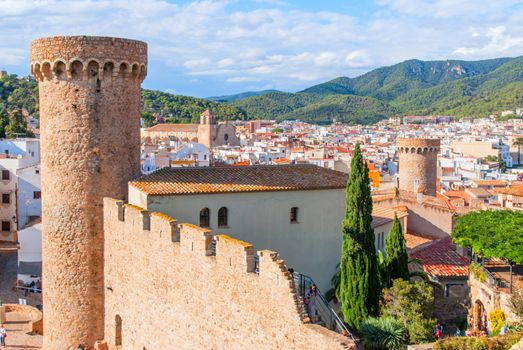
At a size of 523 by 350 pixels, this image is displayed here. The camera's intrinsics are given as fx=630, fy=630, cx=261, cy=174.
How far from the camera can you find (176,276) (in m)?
13.7

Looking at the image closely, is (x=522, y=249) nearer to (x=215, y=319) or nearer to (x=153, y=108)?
(x=215, y=319)

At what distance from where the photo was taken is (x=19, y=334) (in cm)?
2169

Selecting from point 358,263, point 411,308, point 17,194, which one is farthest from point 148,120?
point 411,308

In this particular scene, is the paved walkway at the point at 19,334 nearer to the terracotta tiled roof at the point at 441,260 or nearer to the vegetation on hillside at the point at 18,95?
the terracotta tiled roof at the point at 441,260

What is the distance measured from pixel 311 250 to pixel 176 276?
18.6 feet

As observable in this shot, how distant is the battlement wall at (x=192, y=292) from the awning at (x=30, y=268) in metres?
11.9

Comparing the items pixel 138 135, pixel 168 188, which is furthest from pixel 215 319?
pixel 138 135

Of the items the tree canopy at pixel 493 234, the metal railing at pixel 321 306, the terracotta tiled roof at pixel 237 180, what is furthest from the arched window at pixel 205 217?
the tree canopy at pixel 493 234

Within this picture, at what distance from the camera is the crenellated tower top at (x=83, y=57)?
16.6 meters

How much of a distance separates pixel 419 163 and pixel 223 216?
2590 cm

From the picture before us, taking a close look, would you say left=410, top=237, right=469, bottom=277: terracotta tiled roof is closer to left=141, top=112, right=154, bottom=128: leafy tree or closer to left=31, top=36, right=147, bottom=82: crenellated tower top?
left=31, top=36, right=147, bottom=82: crenellated tower top

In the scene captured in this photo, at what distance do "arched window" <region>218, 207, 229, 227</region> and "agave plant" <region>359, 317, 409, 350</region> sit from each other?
4937 millimetres

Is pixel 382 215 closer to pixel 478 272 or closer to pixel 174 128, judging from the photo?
pixel 478 272

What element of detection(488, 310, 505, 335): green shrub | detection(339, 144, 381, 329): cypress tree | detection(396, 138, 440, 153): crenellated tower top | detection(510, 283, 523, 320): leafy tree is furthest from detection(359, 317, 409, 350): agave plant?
detection(396, 138, 440, 153): crenellated tower top
